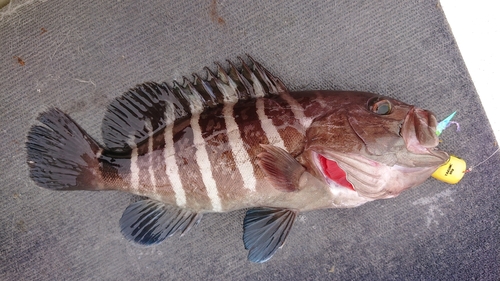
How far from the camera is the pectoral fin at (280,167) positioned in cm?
151

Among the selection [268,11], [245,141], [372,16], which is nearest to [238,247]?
[245,141]

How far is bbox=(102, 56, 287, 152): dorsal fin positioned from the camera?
1737mm

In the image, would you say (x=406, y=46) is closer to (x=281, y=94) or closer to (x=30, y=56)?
(x=281, y=94)

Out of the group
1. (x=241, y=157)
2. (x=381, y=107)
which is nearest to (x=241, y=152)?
(x=241, y=157)

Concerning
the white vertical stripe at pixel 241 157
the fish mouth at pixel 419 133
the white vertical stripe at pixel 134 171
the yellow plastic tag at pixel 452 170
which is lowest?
the yellow plastic tag at pixel 452 170

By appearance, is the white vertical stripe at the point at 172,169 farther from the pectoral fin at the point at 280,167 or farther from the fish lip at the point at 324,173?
the fish lip at the point at 324,173

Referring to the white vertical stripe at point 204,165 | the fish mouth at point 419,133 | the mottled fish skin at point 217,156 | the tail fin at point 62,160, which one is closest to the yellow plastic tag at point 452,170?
the fish mouth at point 419,133

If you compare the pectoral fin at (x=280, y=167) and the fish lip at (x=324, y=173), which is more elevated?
the pectoral fin at (x=280, y=167)

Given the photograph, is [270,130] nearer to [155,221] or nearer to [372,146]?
[372,146]

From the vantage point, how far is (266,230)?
171cm

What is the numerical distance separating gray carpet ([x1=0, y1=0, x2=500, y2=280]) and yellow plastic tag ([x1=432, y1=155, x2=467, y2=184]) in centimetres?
10

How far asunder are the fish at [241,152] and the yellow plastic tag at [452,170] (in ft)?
0.94

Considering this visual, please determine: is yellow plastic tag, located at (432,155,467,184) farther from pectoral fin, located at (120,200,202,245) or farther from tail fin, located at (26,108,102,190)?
tail fin, located at (26,108,102,190)

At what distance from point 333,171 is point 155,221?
80 cm
